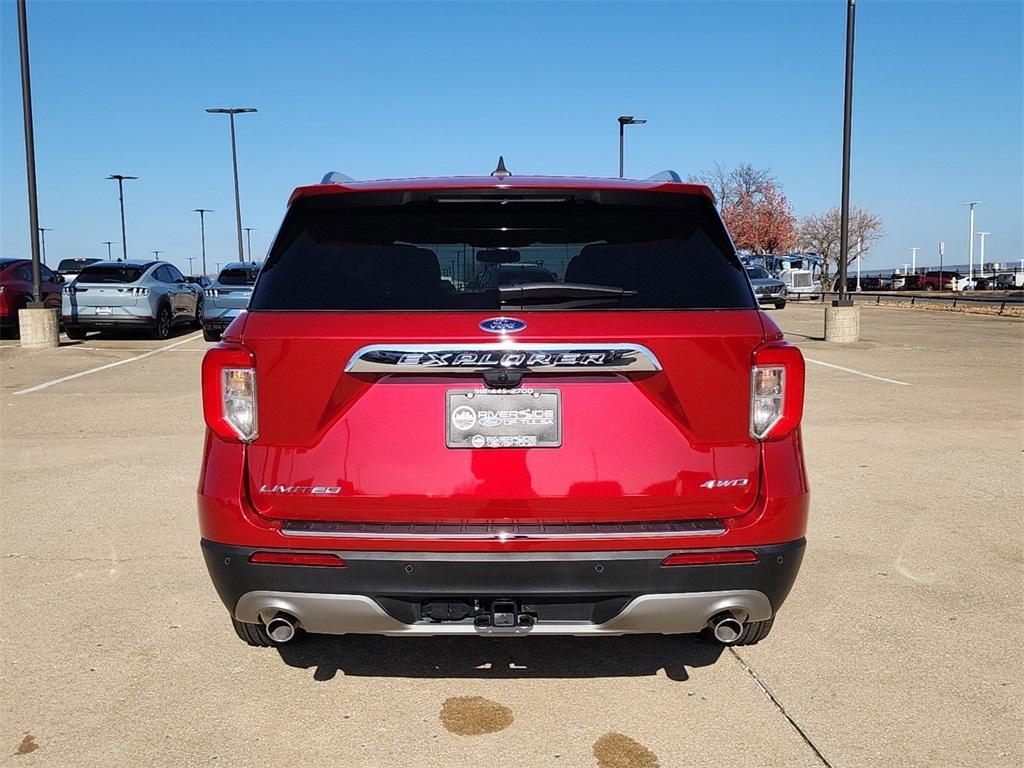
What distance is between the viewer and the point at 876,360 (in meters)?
14.9

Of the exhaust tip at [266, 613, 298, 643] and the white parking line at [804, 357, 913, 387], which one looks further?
the white parking line at [804, 357, 913, 387]

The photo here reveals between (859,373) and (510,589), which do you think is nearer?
(510,589)

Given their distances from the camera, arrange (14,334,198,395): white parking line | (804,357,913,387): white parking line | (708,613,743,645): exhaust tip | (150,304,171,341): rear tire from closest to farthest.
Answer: (708,613,743,645): exhaust tip < (14,334,198,395): white parking line < (804,357,913,387): white parking line < (150,304,171,341): rear tire

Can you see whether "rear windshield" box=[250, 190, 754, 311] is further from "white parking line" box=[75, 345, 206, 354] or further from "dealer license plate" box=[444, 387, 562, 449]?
"white parking line" box=[75, 345, 206, 354]

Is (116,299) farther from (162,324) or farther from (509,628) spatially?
(509,628)

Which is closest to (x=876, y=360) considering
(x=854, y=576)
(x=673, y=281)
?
(x=854, y=576)

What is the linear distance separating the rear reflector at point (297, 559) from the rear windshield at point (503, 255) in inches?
30.1

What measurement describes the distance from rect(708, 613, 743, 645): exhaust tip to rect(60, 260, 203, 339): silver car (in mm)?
17418

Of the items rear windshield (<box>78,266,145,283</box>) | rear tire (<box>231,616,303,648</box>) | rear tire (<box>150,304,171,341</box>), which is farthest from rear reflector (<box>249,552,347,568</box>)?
rear tire (<box>150,304,171,341</box>)

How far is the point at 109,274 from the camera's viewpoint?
18188mm

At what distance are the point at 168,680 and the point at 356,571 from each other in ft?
4.04

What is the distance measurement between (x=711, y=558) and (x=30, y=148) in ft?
61.4

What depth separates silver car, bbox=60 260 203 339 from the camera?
1772 cm

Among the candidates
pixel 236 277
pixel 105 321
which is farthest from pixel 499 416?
pixel 105 321
